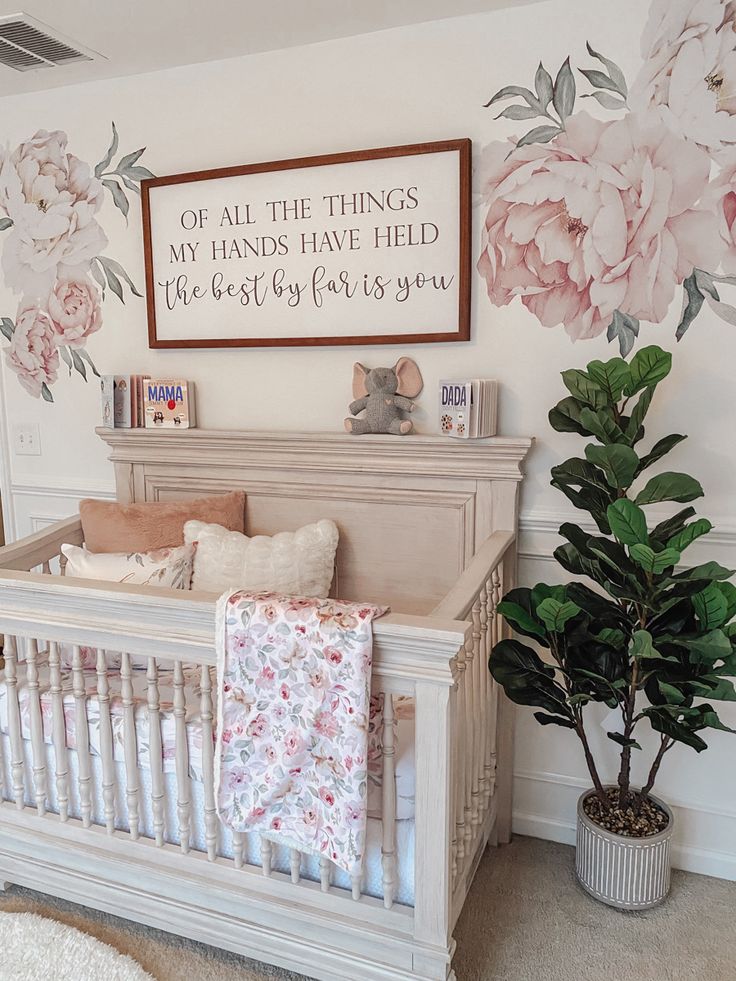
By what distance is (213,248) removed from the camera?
2.24m

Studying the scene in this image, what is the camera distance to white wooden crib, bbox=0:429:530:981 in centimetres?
143

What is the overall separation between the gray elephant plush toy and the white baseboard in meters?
1.06

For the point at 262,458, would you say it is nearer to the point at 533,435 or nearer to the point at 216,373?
the point at 216,373

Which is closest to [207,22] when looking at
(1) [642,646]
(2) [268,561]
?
(2) [268,561]

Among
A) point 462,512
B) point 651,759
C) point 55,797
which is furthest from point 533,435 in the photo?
point 55,797

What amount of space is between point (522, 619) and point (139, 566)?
1.01 meters

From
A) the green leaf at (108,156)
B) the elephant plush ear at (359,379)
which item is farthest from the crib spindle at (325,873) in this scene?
the green leaf at (108,156)

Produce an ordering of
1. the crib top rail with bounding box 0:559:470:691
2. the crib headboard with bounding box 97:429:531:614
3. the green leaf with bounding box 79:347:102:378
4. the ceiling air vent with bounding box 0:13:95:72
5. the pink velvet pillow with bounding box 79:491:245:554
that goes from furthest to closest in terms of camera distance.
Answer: the green leaf with bounding box 79:347:102:378 → the pink velvet pillow with bounding box 79:491:245:554 → the crib headboard with bounding box 97:429:531:614 → the ceiling air vent with bounding box 0:13:95:72 → the crib top rail with bounding box 0:559:470:691

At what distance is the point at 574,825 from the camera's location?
2.12 meters

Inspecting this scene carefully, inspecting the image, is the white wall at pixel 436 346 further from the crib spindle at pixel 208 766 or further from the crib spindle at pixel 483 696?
the crib spindle at pixel 208 766

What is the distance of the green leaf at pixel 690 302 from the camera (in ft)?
5.95

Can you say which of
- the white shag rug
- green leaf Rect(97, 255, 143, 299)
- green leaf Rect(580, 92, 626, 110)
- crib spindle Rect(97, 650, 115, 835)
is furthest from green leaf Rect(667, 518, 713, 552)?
green leaf Rect(97, 255, 143, 299)

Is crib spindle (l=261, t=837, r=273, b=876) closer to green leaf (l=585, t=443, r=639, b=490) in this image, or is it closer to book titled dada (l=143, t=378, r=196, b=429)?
green leaf (l=585, t=443, r=639, b=490)

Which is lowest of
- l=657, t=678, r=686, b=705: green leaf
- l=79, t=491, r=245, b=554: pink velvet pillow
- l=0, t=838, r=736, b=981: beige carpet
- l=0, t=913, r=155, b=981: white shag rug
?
l=0, t=838, r=736, b=981: beige carpet
